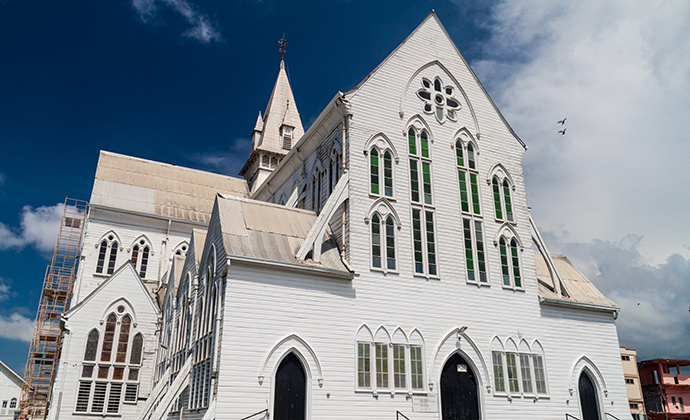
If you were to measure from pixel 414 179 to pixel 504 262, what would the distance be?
5.75m

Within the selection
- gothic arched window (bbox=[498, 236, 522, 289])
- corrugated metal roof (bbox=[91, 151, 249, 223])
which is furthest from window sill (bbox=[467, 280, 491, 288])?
corrugated metal roof (bbox=[91, 151, 249, 223])

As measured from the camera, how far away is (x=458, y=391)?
21.8m

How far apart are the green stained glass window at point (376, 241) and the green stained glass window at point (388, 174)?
1.39 meters

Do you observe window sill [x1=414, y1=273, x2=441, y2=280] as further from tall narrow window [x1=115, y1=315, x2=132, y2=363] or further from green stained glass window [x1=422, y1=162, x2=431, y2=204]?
tall narrow window [x1=115, y1=315, x2=132, y2=363]

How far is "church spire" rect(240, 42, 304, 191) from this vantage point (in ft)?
165

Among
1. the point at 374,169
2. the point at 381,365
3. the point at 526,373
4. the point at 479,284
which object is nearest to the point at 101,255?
the point at 374,169

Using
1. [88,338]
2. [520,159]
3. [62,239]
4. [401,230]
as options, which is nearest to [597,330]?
[520,159]

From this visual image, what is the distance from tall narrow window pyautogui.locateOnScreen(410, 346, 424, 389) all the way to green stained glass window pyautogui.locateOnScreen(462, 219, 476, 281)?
4379 millimetres

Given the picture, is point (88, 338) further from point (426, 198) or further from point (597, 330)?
point (597, 330)

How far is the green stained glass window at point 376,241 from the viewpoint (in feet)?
71.9

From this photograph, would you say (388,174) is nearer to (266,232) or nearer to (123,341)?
(266,232)

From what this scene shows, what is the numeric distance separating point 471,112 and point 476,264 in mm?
7969

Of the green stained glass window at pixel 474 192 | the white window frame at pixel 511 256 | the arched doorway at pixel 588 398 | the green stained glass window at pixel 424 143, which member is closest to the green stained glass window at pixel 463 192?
the green stained glass window at pixel 474 192

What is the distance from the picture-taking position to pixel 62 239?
1646 inches
